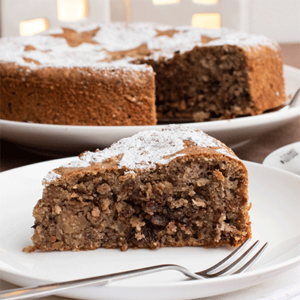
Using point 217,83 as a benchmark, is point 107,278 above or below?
above

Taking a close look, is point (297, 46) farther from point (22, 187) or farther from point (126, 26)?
point (22, 187)

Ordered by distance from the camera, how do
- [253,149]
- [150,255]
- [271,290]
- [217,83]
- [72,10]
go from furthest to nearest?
[72,10], [217,83], [253,149], [150,255], [271,290]

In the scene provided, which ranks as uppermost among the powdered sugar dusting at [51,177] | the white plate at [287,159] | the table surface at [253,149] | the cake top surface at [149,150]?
the cake top surface at [149,150]

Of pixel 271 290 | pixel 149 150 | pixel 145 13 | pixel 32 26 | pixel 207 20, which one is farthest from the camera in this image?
pixel 207 20

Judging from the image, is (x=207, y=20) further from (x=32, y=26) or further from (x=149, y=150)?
(x=149, y=150)

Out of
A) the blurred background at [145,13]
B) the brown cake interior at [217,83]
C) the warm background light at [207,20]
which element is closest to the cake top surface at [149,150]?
the brown cake interior at [217,83]

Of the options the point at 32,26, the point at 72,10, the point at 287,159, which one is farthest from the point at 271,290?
the point at 72,10

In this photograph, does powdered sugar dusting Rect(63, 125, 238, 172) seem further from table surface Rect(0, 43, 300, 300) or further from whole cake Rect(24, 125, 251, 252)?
table surface Rect(0, 43, 300, 300)

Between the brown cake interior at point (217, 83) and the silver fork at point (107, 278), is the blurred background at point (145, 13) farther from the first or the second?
the silver fork at point (107, 278)
